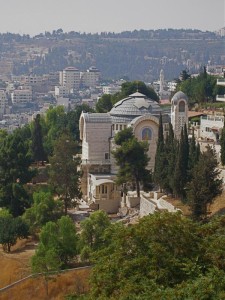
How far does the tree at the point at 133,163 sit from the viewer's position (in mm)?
38562

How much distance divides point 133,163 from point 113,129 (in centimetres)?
622

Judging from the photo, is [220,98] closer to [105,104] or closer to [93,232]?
[105,104]

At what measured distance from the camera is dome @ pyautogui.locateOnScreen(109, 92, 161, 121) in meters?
44.3

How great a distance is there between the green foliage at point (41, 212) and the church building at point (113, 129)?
4.06 m

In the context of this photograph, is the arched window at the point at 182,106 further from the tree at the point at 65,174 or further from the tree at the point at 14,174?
the tree at the point at 14,174

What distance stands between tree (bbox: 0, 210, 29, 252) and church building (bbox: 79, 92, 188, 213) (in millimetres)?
6961

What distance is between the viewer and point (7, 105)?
187 m

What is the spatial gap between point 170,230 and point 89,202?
20448mm

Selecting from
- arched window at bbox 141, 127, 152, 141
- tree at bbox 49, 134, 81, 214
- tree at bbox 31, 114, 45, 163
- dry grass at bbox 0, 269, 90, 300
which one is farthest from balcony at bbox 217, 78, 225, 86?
dry grass at bbox 0, 269, 90, 300

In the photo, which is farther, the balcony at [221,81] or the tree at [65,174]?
the balcony at [221,81]

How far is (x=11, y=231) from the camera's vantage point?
34.7 metres

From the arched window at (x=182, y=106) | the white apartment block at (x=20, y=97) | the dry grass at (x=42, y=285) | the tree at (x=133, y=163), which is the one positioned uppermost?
the arched window at (x=182, y=106)

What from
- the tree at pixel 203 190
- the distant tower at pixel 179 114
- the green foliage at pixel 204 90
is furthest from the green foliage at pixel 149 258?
the green foliage at pixel 204 90

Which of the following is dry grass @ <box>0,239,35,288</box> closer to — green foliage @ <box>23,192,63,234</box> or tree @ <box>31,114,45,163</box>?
green foliage @ <box>23,192,63,234</box>
